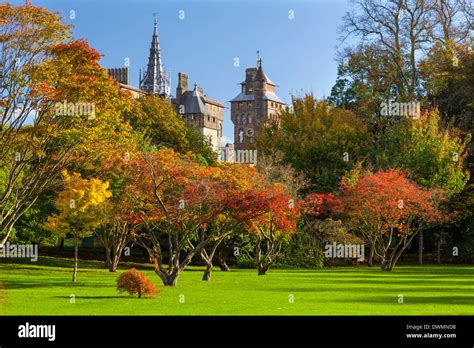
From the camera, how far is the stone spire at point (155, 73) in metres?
180

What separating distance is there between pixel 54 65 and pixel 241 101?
416 feet

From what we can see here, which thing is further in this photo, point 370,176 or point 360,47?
point 360,47

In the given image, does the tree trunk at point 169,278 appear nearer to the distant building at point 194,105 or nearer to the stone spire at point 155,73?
the distant building at point 194,105

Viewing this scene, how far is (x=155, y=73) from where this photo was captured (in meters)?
182

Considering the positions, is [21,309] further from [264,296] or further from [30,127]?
[30,127]

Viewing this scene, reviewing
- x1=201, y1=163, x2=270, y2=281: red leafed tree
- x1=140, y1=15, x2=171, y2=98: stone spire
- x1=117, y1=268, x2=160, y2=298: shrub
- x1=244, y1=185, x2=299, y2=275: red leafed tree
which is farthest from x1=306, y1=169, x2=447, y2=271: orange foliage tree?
x1=140, y1=15, x2=171, y2=98: stone spire

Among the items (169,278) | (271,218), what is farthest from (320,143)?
(169,278)

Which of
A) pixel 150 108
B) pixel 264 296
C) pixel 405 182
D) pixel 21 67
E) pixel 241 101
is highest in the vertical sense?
pixel 241 101

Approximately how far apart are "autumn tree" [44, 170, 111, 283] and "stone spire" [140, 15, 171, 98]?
146 m

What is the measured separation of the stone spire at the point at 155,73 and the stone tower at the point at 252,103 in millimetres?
29933

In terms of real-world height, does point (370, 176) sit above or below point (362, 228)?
above

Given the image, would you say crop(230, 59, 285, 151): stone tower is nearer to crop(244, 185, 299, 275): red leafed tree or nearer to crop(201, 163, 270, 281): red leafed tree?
crop(244, 185, 299, 275): red leafed tree

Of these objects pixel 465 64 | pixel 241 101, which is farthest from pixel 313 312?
pixel 241 101

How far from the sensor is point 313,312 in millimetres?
20312
